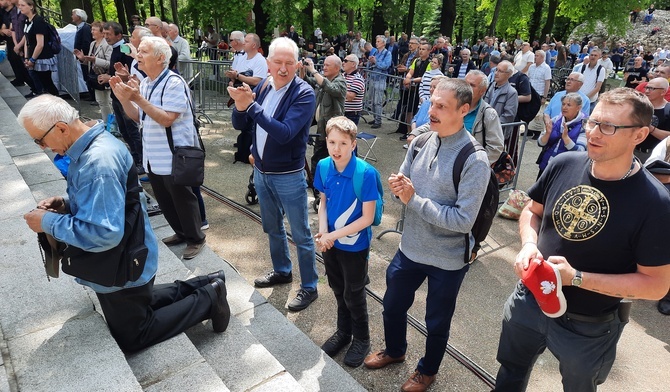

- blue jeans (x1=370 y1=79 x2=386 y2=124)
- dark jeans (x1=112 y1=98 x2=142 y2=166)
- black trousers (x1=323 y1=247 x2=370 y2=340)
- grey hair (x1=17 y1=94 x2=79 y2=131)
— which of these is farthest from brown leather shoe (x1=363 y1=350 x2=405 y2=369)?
blue jeans (x1=370 y1=79 x2=386 y2=124)

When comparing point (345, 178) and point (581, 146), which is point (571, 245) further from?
point (581, 146)

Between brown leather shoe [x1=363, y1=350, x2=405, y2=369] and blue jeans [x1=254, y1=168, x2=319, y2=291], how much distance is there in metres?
0.90

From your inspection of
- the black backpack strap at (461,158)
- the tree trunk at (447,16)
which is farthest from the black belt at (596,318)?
the tree trunk at (447,16)

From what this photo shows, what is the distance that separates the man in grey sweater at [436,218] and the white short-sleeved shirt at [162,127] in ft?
6.99

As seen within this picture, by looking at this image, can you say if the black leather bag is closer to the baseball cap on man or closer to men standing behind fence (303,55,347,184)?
the baseball cap on man

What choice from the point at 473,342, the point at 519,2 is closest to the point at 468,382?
the point at 473,342

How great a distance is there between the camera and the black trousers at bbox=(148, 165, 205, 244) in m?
4.10

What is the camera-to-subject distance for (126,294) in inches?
105

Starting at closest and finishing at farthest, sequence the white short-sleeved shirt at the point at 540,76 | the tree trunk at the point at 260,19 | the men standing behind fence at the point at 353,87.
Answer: the men standing behind fence at the point at 353,87
the white short-sleeved shirt at the point at 540,76
the tree trunk at the point at 260,19

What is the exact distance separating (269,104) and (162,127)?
1.09 meters

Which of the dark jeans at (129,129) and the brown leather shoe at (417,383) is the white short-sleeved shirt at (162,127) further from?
the brown leather shoe at (417,383)

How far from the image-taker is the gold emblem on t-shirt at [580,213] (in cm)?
203

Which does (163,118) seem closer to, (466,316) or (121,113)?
(121,113)

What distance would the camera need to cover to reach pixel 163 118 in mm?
3758
